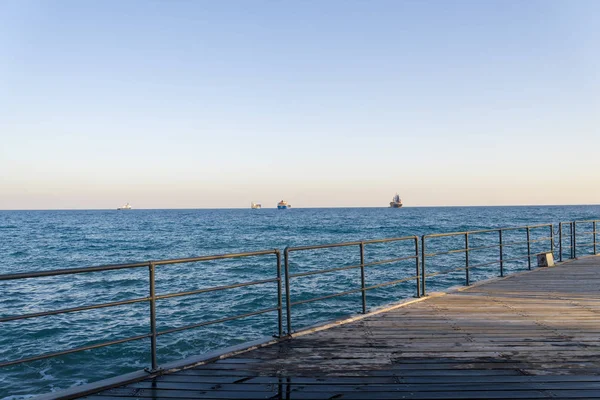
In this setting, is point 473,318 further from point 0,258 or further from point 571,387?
point 0,258

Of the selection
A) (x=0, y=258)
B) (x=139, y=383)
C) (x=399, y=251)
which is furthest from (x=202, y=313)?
(x=0, y=258)

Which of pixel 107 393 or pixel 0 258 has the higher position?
pixel 107 393

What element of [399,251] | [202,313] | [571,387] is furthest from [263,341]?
[399,251]

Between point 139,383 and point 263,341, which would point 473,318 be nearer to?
point 263,341

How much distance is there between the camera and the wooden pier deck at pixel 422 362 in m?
3.69

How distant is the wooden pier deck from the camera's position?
3.69m

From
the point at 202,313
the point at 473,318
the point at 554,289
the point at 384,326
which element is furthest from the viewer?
the point at 202,313

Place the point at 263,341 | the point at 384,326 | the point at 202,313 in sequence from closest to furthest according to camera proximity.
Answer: the point at 263,341 → the point at 384,326 → the point at 202,313

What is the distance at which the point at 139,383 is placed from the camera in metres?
3.96

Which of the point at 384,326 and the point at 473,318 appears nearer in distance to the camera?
the point at 384,326

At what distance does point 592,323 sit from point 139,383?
18.9 ft

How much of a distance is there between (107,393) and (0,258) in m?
35.4

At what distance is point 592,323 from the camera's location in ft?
19.6

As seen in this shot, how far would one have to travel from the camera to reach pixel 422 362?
173 inches
